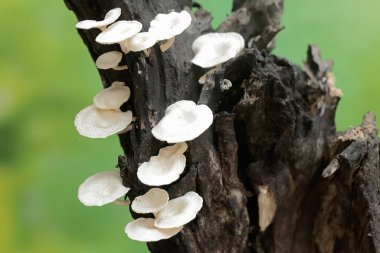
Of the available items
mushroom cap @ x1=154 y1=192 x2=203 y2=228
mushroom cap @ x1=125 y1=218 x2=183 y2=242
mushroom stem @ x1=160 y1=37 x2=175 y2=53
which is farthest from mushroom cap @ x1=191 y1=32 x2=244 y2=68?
mushroom cap @ x1=125 y1=218 x2=183 y2=242

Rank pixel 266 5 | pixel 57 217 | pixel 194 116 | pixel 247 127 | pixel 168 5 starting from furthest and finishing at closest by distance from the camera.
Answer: pixel 57 217, pixel 266 5, pixel 168 5, pixel 247 127, pixel 194 116

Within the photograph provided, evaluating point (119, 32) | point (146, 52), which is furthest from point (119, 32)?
point (146, 52)

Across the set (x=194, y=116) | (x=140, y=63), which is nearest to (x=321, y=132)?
(x=194, y=116)

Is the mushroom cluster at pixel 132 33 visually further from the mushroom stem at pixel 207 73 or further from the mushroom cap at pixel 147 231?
the mushroom cap at pixel 147 231

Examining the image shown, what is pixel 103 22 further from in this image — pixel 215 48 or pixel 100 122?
pixel 215 48

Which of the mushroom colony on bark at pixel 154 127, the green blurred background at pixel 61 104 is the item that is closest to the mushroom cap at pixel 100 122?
the mushroom colony on bark at pixel 154 127

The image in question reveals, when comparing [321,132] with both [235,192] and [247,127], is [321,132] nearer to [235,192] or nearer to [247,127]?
[247,127]
